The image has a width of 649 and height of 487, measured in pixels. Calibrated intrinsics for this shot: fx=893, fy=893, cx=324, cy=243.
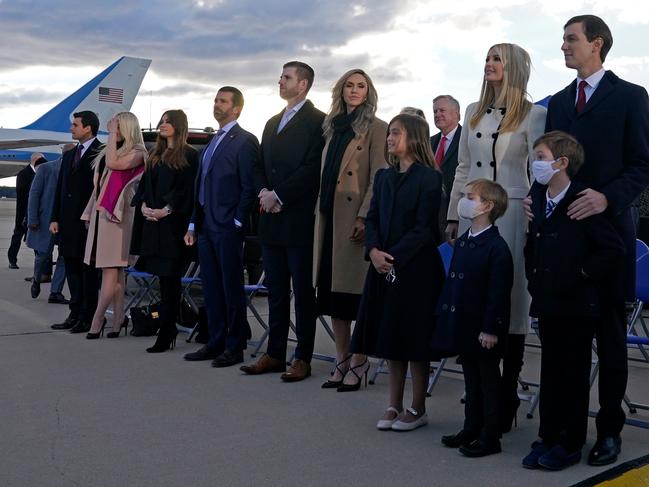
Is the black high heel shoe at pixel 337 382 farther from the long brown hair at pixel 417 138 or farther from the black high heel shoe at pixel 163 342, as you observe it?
the black high heel shoe at pixel 163 342

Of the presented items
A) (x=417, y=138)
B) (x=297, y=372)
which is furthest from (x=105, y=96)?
(x=417, y=138)

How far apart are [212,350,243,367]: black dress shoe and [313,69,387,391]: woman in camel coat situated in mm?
910

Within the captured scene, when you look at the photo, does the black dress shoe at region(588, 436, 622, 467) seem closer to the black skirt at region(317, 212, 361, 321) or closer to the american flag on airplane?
the black skirt at region(317, 212, 361, 321)

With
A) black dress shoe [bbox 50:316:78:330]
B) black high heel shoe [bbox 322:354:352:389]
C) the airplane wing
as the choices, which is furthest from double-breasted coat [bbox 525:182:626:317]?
the airplane wing

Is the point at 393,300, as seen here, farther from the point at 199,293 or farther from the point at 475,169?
the point at 199,293

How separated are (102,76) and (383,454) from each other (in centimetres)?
4224

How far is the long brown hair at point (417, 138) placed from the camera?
15.1ft

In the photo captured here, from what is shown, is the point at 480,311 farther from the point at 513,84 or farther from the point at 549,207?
the point at 513,84

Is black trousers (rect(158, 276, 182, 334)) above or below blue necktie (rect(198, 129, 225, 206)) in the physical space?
below

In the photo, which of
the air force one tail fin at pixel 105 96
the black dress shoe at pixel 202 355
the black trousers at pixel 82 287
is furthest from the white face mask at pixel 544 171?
the air force one tail fin at pixel 105 96

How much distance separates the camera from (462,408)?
506 cm

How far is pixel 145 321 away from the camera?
750 centimetres

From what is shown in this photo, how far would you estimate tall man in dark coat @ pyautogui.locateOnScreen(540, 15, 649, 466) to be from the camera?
3.92 meters

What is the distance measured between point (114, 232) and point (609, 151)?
450cm
